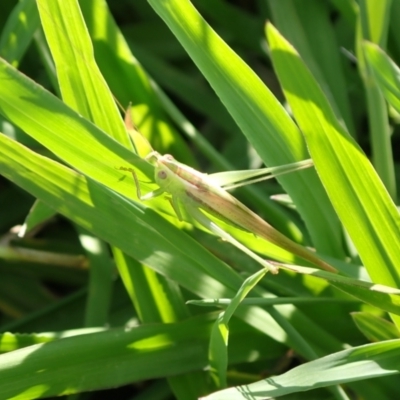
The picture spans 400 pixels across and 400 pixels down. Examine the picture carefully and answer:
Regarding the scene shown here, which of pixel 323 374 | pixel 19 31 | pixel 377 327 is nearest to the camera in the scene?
pixel 323 374

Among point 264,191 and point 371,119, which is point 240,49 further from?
point 371,119

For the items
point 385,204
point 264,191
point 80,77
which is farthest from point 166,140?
point 385,204

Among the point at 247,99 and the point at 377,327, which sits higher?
the point at 247,99

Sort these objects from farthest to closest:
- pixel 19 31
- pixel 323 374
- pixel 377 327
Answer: pixel 19 31 → pixel 377 327 → pixel 323 374

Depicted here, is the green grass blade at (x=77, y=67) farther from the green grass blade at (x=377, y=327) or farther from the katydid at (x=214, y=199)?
the green grass blade at (x=377, y=327)

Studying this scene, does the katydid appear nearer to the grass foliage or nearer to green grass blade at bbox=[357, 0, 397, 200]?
the grass foliage

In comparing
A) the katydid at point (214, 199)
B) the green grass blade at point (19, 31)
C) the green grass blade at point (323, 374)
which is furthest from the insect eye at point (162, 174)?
the green grass blade at point (19, 31)

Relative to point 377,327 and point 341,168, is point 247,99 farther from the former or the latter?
point 377,327

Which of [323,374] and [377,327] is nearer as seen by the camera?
[323,374]

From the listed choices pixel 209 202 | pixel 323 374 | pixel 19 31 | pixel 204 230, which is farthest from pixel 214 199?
pixel 19 31
